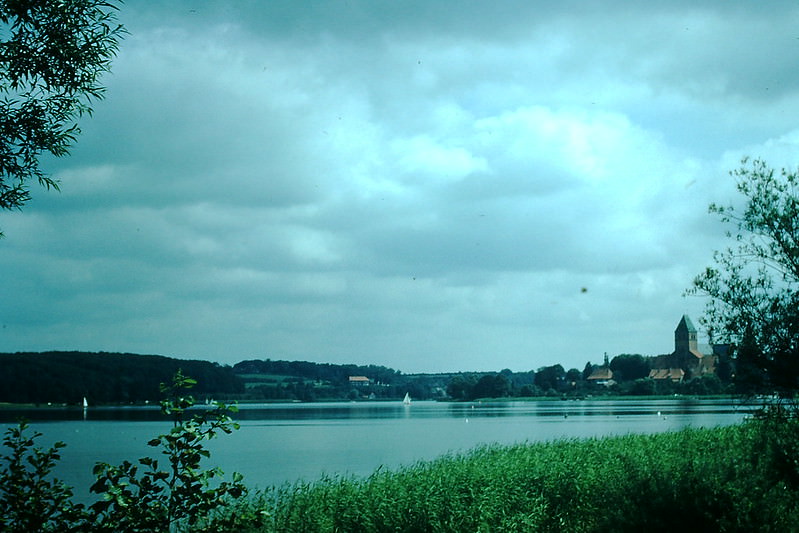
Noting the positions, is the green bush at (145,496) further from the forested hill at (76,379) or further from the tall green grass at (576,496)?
the forested hill at (76,379)

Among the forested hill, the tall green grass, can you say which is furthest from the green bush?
the forested hill

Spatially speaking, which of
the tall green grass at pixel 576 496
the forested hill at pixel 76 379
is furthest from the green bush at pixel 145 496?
the forested hill at pixel 76 379

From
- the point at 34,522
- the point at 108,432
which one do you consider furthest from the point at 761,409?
the point at 108,432

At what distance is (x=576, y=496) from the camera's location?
64.7 feet

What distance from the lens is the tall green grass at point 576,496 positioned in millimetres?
13570

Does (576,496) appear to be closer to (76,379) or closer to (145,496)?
(145,496)

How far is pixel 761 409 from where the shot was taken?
58.0 feet

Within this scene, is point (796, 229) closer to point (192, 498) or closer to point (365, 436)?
point (192, 498)

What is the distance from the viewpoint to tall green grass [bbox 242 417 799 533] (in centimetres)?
1357

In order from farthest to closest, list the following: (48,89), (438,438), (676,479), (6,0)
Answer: (438,438) → (676,479) → (48,89) → (6,0)

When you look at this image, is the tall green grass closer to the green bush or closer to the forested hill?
the green bush

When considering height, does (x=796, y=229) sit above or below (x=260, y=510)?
above

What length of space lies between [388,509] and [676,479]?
606cm

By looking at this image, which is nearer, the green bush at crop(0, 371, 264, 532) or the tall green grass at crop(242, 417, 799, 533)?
the green bush at crop(0, 371, 264, 532)
